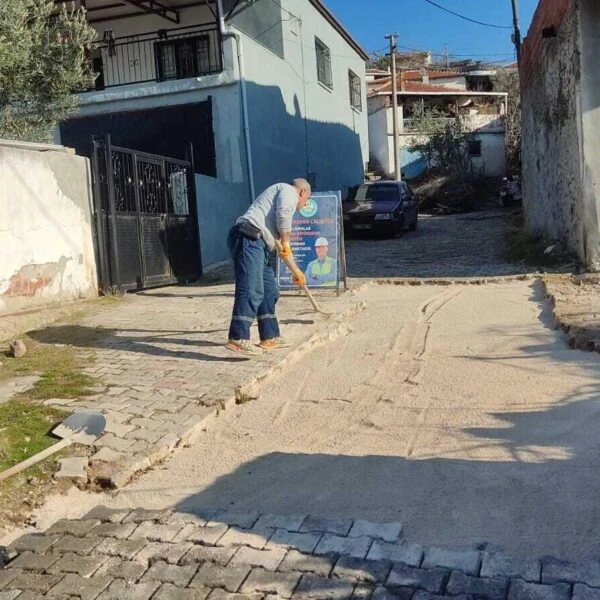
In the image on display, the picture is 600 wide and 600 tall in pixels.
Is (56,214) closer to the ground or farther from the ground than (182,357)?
farther from the ground

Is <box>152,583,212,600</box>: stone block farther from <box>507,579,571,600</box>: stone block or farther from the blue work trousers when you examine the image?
the blue work trousers

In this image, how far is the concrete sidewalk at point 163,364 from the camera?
446 centimetres

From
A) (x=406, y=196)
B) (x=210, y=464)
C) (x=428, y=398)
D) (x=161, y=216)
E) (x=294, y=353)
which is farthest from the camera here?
(x=406, y=196)

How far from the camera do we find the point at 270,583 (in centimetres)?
273

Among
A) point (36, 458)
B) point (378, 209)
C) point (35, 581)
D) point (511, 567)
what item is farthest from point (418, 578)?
point (378, 209)

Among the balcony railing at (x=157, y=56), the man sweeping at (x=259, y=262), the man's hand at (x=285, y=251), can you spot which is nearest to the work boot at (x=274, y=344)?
the man sweeping at (x=259, y=262)

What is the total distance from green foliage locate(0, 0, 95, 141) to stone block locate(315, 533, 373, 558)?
8.10m

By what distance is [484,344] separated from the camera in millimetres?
6684

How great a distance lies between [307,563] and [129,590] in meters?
0.73

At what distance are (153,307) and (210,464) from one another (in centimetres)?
572

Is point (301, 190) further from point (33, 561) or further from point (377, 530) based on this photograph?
point (33, 561)

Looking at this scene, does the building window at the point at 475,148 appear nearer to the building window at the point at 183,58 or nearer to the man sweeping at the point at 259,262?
the building window at the point at 183,58

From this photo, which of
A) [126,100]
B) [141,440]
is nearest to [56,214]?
[141,440]

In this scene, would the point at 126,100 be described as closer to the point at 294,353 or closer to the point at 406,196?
the point at 406,196
